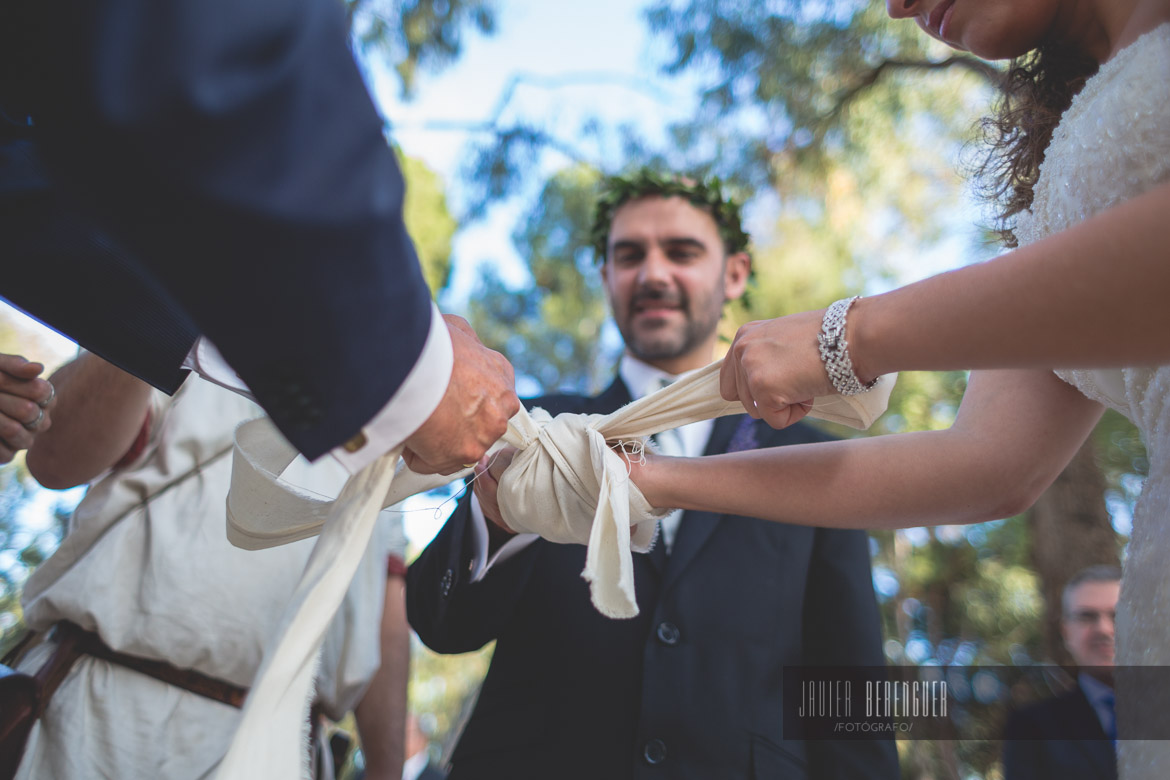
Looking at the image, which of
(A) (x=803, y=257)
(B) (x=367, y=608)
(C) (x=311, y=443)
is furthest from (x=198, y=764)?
(A) (x=803, y=257)

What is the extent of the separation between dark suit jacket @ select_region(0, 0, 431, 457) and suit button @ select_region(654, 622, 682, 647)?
1.24 m

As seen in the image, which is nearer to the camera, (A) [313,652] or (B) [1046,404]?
(A) [313,652]

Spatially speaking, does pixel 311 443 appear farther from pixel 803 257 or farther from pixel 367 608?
pixel 803 257

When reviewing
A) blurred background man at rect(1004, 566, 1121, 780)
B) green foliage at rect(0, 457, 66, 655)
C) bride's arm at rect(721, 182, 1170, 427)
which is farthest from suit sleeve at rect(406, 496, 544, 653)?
green foliage at rect(0, 457, 66, 655)

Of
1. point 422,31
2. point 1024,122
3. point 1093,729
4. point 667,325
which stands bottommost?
point 1093,729

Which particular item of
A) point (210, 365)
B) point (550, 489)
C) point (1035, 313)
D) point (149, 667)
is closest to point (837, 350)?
point (1035, 313)

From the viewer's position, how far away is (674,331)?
3457 mm

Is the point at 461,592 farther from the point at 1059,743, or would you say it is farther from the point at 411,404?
the point at 1059,743

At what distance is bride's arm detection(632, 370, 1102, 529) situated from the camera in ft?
6.06

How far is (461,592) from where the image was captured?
229cm

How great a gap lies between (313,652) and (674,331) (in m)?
2.38

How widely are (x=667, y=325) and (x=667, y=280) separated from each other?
21cm

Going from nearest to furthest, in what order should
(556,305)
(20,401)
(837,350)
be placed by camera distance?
(837,350)
(20,401)
(556,305)

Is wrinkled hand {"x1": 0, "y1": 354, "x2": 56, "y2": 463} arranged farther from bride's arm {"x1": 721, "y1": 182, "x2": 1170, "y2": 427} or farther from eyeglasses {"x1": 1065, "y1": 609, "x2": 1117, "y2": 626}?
eyeglasses {"x1": 1065, "y1": 609, "x2": 1117, "y2": 626}
